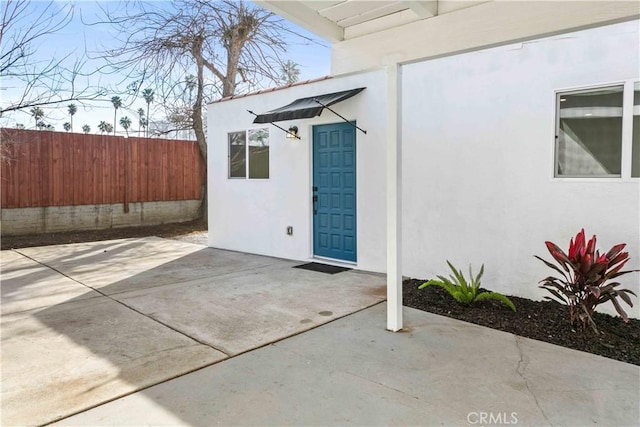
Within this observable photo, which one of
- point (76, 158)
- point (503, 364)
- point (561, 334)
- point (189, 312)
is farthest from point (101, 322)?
point (76, 158)

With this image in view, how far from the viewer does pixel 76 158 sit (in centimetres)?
990

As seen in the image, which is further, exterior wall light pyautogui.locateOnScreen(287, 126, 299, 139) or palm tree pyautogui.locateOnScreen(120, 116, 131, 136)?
palm tree pyautogui.locateOnScreen(120, 116, 131, 136)

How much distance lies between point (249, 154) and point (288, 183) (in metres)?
1.25

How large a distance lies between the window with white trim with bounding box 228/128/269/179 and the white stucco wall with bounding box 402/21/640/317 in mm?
2951

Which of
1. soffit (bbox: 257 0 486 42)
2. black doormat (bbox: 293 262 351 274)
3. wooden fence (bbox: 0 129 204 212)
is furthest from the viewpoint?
wooden fence (bbox: 0 129 204 212)

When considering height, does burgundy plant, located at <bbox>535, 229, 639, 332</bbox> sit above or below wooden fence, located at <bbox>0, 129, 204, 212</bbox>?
below

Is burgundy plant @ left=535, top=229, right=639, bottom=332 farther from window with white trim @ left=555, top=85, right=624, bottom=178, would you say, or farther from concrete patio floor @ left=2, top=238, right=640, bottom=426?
window with white trim @ left=555, top=85, right=624, bottom=178

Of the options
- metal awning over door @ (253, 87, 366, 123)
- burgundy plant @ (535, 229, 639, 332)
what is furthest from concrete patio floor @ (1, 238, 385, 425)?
metal awning over door @ (253, 87, 366, 123)

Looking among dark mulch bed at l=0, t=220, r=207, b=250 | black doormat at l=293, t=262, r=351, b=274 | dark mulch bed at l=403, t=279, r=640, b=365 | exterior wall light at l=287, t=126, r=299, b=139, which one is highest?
exterior wall light at l=287, t=126, r=299, b=139

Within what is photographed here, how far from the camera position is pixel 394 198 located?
359 cm

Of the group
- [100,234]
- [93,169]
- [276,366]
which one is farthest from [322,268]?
[93,169]

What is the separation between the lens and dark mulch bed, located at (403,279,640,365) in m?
3.28

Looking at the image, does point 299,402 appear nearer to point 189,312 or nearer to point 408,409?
point 408,409

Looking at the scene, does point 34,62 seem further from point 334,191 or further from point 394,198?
point 394,198
